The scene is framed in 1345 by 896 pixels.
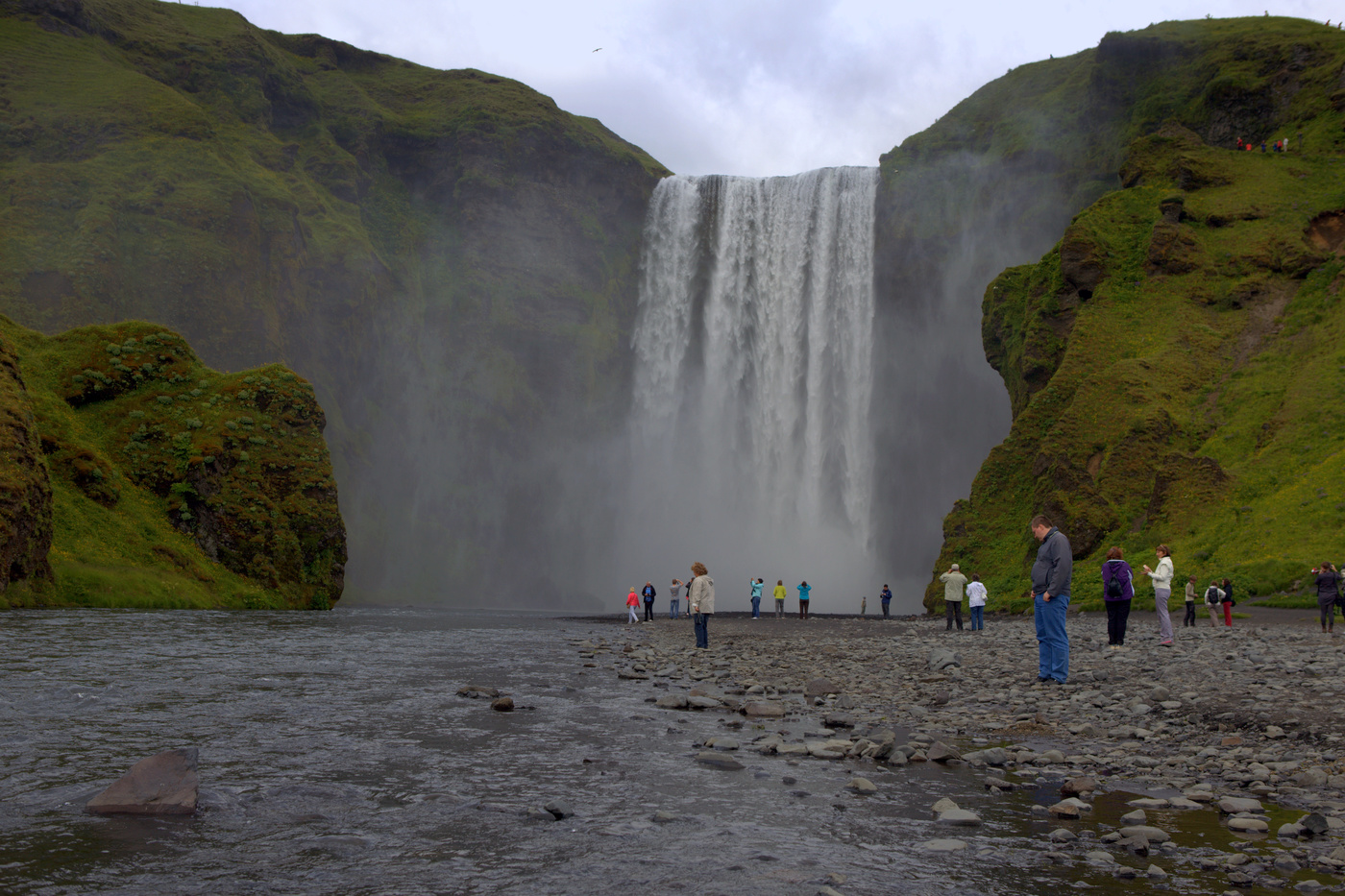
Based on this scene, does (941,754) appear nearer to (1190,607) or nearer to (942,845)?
(942,845)

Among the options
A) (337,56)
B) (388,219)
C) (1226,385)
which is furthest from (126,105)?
(1226,385)

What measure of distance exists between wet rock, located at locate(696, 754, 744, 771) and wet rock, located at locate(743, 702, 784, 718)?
9.53 ft

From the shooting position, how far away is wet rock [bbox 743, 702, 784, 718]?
11344 millimetres

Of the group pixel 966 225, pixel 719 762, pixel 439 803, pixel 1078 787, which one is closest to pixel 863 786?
pixel 719 762

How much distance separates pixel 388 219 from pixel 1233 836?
87.6 meters

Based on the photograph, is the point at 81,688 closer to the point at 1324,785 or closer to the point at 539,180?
the point at 1324,785

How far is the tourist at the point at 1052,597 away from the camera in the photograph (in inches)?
504

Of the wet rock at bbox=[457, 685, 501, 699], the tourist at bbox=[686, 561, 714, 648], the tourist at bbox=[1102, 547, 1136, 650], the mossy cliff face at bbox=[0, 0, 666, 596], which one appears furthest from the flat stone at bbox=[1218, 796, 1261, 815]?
the mossy cliff face at bbox=[0, 0, 666, 596]

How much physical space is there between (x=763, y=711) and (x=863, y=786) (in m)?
4.07

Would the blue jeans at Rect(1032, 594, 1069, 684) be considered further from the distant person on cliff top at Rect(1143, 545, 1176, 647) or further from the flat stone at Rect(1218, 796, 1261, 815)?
the flat stone at Rect(1218, 796, 1261, 815)

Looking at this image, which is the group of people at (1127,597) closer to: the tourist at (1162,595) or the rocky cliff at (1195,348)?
the tourist at (1162,595)

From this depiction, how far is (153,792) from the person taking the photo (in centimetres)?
635

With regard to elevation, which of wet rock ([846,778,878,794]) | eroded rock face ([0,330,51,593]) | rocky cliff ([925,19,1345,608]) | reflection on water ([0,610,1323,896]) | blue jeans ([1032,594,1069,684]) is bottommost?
reflection on water ([0,610,1323,896])

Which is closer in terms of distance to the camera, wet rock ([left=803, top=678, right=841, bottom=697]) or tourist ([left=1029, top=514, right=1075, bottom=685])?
tourist ([left=1029, top=514, right=1075, bottom=685])
